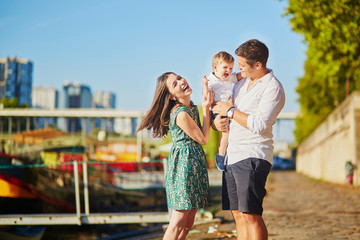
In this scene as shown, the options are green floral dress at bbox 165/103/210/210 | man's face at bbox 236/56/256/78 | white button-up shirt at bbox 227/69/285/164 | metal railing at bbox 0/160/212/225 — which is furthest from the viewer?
metal railing at bbox 0/160/212/225

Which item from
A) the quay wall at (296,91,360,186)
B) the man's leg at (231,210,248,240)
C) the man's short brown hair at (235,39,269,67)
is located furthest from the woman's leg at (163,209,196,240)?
the quay wall at (296,91,360,186)

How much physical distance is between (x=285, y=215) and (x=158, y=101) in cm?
564

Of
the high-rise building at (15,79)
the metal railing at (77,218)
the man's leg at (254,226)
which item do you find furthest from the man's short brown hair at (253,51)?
the high-rise building at (15,79)

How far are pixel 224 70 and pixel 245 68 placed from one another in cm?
31

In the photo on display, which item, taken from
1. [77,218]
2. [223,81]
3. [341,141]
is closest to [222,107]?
[223,81]

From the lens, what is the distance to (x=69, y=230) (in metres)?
13.1

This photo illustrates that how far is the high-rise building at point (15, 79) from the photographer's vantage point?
387 ft

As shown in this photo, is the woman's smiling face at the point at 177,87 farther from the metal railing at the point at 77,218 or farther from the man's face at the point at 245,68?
the metal railing at the point at 77,218

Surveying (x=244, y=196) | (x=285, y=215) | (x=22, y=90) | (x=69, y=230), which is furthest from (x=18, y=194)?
(x=22, y=90)

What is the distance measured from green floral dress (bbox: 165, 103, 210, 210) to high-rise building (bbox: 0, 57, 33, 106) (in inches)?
4609

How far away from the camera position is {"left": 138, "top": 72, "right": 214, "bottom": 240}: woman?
12.2ft

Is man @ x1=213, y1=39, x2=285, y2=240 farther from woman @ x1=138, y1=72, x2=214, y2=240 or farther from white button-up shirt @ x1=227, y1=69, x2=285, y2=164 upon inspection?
woman @ x1=138, y1=72, x2=214, y2=240

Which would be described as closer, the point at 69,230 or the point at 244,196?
the point at 244,196

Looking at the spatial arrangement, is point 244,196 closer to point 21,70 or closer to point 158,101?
point 158,101
